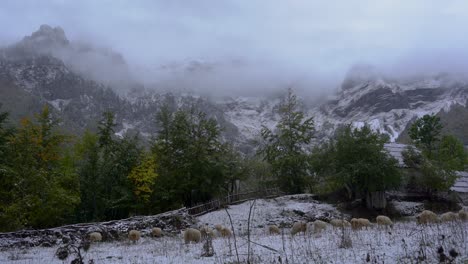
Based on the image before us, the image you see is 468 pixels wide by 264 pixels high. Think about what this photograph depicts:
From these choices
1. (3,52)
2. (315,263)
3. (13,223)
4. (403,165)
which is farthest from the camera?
(3,52)

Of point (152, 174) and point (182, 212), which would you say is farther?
point (152, 174)

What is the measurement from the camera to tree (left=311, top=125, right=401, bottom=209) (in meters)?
27.1

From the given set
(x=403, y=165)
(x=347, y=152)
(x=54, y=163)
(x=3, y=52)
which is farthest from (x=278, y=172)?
(x=3, y=52)

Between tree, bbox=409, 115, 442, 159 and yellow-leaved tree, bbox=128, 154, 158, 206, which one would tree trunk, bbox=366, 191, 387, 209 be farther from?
tree, bbox=409, 115, 442, 159

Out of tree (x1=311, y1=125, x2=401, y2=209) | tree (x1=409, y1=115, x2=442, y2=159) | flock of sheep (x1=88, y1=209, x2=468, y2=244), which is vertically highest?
tree (x1=409, y1=115, x2=442, y2=159)

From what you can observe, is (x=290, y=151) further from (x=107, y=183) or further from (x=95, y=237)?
(x=95, y=237)

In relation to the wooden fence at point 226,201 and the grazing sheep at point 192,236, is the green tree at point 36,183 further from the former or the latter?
the grazing sheep at point 192,236

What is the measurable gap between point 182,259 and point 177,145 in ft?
79.9

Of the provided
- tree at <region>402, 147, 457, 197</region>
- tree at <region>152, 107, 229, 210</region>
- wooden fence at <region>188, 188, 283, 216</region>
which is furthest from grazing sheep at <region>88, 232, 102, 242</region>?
tree at <region>402, 147, 457, 197</region>

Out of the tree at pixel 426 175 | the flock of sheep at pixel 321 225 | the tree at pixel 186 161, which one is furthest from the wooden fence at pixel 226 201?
the tree at pixel 426 175

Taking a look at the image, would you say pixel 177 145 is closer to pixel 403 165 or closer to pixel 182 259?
pixel 403 165

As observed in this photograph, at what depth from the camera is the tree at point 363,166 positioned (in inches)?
1067

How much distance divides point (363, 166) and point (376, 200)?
381 centimetres

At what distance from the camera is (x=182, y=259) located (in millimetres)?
8375
